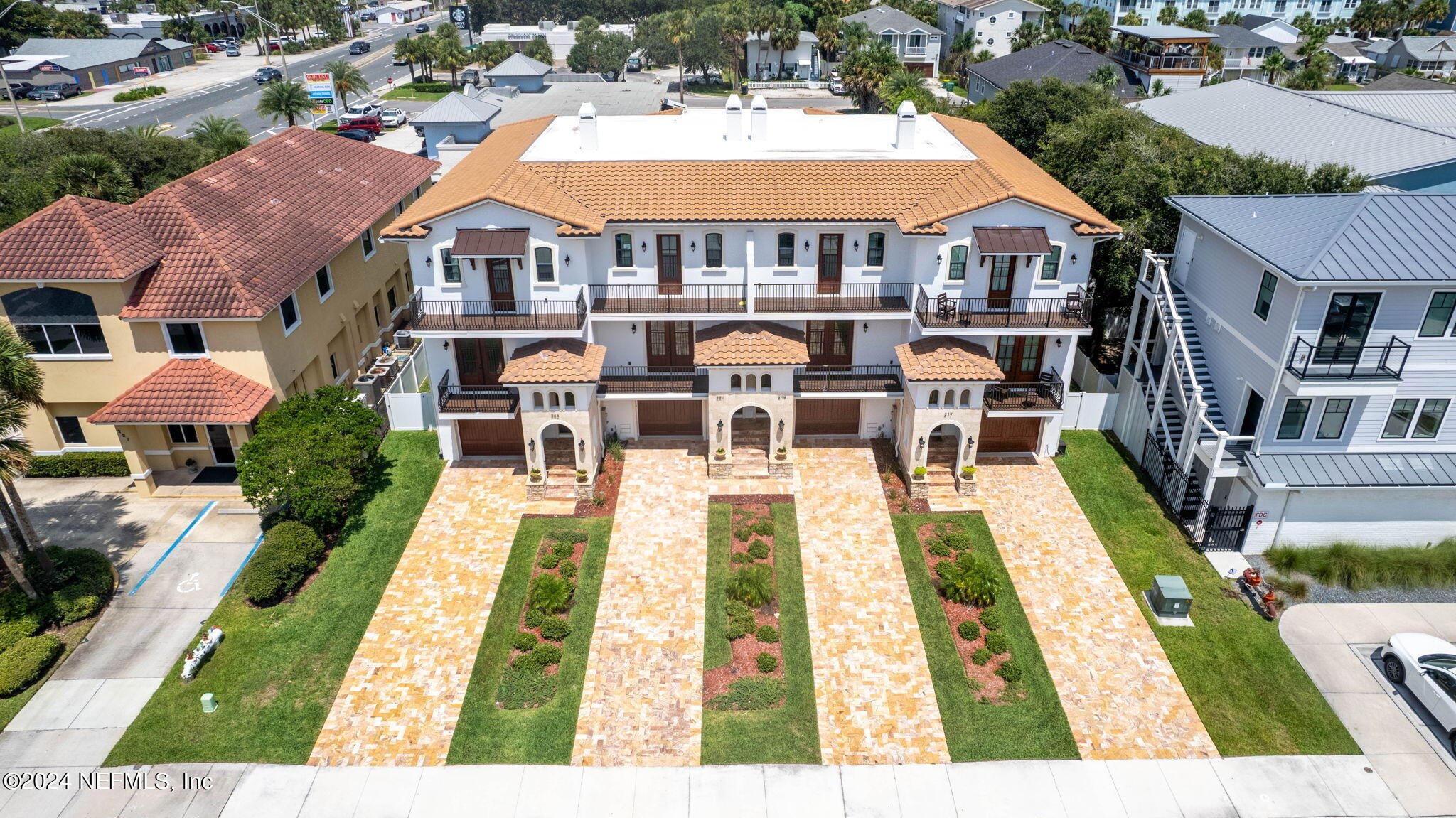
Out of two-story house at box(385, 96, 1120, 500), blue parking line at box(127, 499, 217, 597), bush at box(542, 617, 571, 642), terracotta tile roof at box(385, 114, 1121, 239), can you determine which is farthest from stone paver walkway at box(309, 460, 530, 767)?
terracotta tile roof at box(385, 114, 1121, 239)

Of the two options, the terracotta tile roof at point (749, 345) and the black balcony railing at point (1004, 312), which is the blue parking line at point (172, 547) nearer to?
the terracotta tile roof at point (749, 345)

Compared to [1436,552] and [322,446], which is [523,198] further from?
[1436,552]

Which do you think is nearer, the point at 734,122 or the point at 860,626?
the point at 860,626

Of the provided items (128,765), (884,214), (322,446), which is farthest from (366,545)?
(884,214)

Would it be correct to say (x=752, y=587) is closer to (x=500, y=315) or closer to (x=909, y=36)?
(x=500, y=315)

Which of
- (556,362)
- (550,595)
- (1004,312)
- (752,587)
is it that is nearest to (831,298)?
(1004,312)

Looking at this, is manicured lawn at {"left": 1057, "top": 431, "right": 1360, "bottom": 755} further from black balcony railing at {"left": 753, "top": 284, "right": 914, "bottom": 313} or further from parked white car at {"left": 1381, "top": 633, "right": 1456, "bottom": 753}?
black balcony railing at {"left": 753, "top": 284, "right": 914, "bottom": 313}
